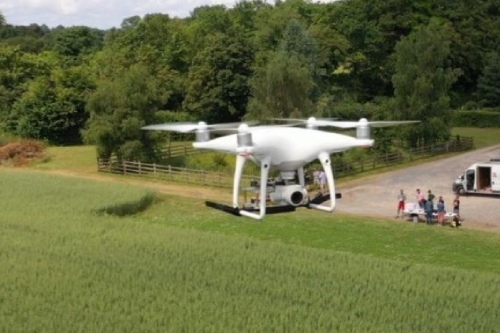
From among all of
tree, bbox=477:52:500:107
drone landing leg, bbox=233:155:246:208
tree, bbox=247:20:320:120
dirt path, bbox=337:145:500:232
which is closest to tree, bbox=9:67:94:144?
tree, bbox=247:20:320:120

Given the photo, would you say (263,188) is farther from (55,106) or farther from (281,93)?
(55,106)

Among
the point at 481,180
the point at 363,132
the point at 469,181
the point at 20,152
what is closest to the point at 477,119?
→ the point at 469,181

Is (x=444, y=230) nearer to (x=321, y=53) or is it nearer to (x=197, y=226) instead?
(x=197, y=226)

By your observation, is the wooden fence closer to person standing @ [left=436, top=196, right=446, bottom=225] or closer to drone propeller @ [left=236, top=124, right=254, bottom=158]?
person standing @ [left=436, top=196, right=446, bottom=225]

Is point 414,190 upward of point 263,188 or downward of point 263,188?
downward

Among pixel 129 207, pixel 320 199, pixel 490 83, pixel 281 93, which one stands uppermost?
pixel 490 83

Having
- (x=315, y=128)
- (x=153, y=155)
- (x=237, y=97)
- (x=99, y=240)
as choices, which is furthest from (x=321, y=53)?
(x=315, y=128)
